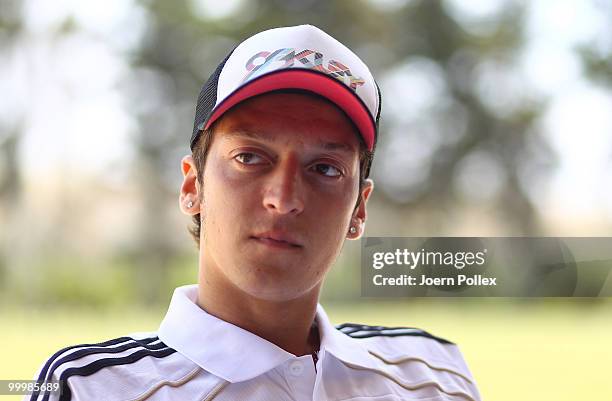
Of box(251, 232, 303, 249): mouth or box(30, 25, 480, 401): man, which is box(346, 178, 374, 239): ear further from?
box(251, 232, 303, 249): mouth

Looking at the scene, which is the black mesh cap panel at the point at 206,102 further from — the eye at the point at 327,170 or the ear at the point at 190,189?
the eye at the point at 327,170

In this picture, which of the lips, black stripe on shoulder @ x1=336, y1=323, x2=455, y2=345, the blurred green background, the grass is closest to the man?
the lips

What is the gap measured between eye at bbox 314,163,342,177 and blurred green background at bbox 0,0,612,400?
102 inches

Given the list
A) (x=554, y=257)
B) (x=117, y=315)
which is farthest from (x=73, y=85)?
(x=554, y=257)

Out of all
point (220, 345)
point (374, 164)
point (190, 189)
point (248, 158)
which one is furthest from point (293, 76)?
point (374, 164)

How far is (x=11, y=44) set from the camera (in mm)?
3986

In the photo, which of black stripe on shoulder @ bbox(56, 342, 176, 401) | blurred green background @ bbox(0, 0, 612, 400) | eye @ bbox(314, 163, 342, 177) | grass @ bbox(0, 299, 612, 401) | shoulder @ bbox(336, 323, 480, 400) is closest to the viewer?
black stripe on shoulder @ bbox(56, 342, 176, 401)

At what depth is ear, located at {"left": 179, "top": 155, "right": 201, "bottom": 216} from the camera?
1.01m

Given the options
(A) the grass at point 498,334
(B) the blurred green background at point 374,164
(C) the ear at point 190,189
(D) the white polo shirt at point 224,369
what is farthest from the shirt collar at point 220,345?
(B) the blurred green background at point 374,164

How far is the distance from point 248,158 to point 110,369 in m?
0.30

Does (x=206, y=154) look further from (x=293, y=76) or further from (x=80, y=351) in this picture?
(x=80, y=351)

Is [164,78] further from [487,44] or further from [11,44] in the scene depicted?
[487,44]

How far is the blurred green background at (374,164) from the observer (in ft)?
12.2

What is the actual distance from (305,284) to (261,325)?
94 mm
